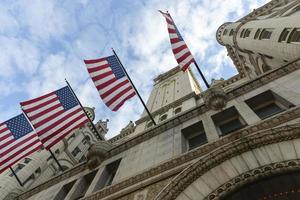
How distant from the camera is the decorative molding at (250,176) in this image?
7938 millimetres

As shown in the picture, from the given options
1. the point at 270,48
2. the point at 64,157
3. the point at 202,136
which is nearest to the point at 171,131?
the point at 202,136

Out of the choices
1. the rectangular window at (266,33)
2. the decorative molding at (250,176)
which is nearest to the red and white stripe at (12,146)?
the decorative molding at (250,176)

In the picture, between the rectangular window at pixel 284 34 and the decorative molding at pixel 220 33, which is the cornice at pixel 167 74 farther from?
the rectangular window at pixel 284 34

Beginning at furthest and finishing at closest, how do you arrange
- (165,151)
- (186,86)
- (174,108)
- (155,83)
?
(155,83)
(186,86)
(174,108)
(165,151)

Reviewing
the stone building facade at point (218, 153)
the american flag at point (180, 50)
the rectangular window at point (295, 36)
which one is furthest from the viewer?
the rectangular window at point (295, 36)

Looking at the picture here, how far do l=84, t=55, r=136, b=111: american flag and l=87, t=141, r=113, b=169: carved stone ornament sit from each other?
2.35 m

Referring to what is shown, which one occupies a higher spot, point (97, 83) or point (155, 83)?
point (97, 83)

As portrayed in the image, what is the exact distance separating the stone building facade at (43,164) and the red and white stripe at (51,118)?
546cm

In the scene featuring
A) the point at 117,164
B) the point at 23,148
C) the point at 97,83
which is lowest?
the point at 117,164

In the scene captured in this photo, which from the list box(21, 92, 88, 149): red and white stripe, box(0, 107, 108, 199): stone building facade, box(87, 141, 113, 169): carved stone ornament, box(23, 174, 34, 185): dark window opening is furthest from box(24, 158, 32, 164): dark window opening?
box(87, 141, 113, 169): carved stone ornament

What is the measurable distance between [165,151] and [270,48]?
16.0 metres

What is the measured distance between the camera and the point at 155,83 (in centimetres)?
5706

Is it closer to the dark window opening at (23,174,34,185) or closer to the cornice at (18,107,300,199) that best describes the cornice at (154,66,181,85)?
the dark window opening at (23,174,34,185)

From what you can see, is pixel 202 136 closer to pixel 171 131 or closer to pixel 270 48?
pixel 171 131
